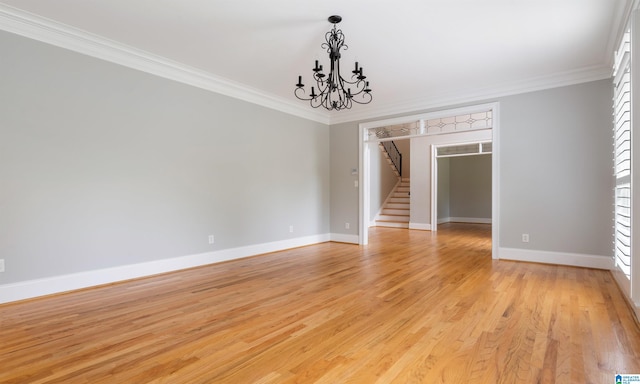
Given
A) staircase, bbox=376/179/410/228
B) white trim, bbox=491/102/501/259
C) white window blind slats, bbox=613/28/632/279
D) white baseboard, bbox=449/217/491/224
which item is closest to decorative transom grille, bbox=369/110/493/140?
white trim, bbox=491/102/501/259

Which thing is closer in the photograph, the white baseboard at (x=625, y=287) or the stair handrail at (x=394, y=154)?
the white baseboard at (x=625, y=287)

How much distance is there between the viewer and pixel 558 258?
4.45m

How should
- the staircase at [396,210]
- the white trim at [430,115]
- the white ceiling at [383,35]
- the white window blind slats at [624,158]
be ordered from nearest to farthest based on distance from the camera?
the white window blind slats at [624,158], the white ceiling at [383,35], the white trim at [430,115], the staircase at [396,210]

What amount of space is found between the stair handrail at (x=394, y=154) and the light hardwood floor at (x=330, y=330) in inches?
297

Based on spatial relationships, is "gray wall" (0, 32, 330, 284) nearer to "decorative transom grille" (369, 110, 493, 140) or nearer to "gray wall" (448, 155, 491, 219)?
"decorative transom grille" (369, 110, 493, 140)

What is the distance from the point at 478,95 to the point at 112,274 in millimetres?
5479

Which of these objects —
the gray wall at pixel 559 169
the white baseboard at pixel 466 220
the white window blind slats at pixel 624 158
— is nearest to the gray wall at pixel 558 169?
the gray wall at pixel 559 169

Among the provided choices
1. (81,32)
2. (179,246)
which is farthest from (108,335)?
(81,32)

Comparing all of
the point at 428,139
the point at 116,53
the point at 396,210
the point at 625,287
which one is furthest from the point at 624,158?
the point at 396,210

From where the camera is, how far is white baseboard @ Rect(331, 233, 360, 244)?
6367 mm

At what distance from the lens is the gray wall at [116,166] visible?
3035mm

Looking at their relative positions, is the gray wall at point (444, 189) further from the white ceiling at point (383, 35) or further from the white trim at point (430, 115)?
the white ceiling at point (383, 35)

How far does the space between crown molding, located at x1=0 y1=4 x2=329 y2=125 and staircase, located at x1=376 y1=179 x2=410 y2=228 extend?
551 cm

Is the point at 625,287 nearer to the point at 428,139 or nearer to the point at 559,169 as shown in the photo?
the point at 559,169
